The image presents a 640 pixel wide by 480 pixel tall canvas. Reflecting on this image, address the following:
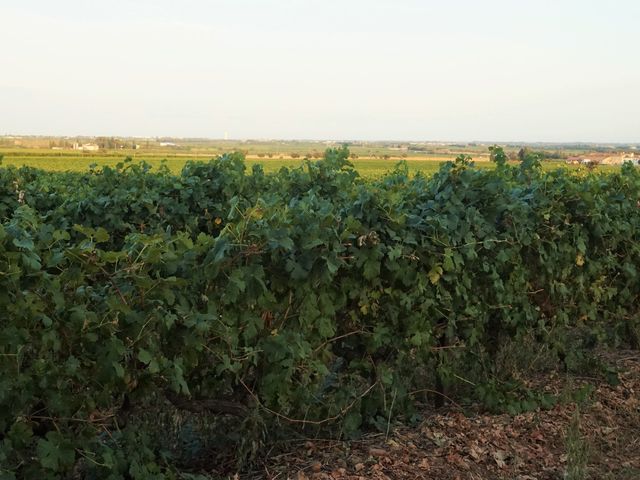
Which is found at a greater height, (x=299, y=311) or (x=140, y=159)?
(x=140, y=159)

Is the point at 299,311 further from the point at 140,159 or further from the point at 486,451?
the point at 140,159

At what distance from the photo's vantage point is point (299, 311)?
14.8ft

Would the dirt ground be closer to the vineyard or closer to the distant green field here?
the vineyard

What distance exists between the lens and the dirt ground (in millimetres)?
4559

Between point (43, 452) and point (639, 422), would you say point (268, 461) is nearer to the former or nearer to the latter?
point (43, 452)

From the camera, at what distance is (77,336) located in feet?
11.8

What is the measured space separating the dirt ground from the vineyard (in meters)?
0.16

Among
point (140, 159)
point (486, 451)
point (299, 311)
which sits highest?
point (140, 159)

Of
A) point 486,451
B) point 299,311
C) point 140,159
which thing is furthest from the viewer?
point 140,159

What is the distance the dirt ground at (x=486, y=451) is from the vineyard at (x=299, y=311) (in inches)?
6.4

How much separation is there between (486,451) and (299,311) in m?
1.65

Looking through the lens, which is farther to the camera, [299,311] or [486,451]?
[486,451]

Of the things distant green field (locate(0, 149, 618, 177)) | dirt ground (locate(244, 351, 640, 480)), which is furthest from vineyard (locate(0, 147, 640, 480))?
distant green field (locate(0, 149, 618, 177))

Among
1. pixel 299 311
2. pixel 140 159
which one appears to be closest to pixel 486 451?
pixel 299 311
